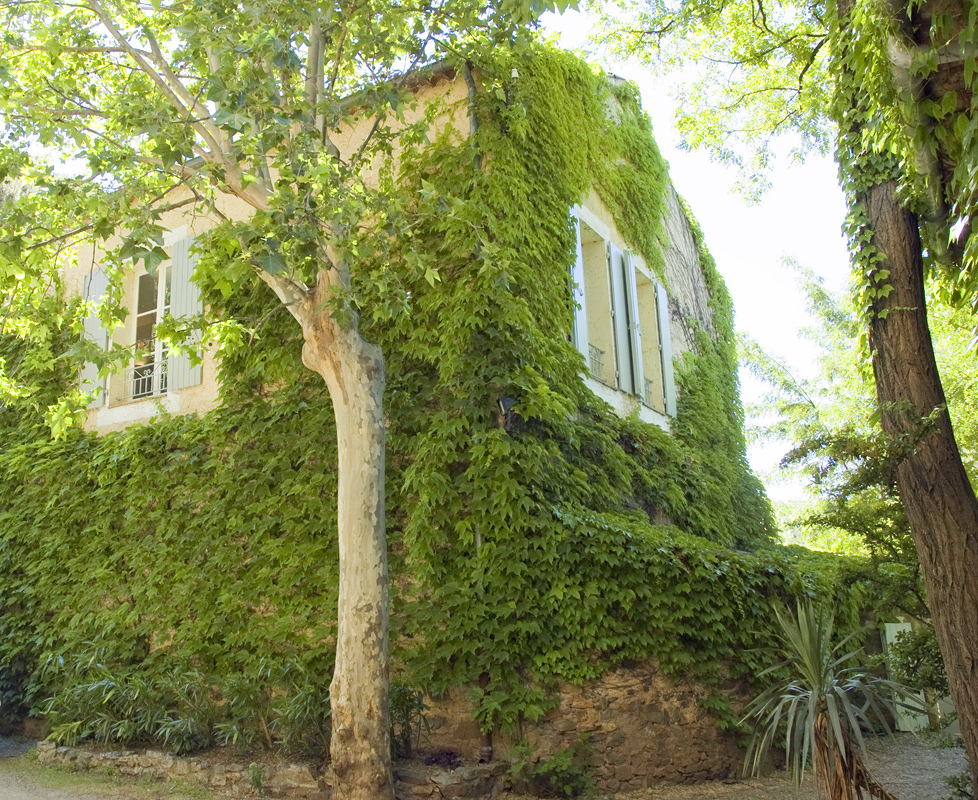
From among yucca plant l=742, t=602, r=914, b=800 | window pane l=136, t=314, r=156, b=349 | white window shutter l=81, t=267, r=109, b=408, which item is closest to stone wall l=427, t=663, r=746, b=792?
yucca plant l=742, t=602, r=914, b=800

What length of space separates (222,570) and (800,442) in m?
5.23

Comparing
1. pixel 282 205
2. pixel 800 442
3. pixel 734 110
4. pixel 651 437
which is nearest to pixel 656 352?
pixel 651 437

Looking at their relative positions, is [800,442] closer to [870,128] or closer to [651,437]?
[870,128]

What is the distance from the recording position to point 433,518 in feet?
21.8

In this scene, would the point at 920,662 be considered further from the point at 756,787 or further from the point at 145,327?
the point at 145,327

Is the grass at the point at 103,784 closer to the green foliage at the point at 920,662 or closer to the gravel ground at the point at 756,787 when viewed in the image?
the gravel ground at the point at 756,787

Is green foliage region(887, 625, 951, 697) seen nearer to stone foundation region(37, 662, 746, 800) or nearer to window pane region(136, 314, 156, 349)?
stone foundation region(37, 662, 746, 800)

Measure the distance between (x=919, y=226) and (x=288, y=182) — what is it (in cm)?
430

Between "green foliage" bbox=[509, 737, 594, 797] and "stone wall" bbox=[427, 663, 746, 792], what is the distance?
85 millimetres

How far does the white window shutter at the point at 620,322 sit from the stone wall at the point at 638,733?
3875mm

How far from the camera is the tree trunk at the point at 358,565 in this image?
5.34 meters

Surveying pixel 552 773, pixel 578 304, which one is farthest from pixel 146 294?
pixel 552 773

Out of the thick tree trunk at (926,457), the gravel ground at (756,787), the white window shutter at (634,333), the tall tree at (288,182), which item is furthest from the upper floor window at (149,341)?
the thick tree trunk at (926,457)

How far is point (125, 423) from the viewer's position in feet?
30.7
